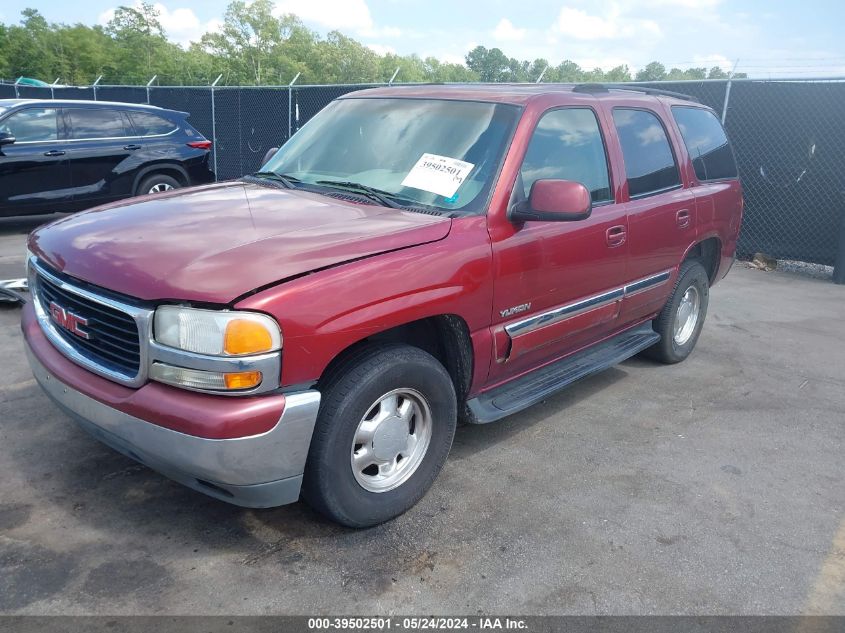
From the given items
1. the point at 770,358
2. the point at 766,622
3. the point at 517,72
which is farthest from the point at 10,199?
the point at 517,72

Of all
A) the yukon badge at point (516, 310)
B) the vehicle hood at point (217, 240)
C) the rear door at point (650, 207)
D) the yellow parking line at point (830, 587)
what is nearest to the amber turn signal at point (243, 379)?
the vehicle hood at point (217, 240)

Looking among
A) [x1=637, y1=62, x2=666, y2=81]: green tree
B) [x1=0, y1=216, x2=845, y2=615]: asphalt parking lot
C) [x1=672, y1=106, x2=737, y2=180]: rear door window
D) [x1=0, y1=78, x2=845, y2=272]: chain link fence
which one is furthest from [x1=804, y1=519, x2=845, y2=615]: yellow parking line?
[x1=637, y1=62, x2=666, y2=81]: green tree

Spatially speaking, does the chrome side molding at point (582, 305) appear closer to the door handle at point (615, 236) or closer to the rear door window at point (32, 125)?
the door handle at point (615, 236)

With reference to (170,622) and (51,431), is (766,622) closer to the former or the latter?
(170,622)

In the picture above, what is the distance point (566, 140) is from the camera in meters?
3.94

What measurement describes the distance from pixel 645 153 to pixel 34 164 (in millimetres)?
7570

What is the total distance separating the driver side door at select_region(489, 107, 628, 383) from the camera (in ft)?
11.5

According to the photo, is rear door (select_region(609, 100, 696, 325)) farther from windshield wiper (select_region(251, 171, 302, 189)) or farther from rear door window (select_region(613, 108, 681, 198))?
windshield wiper (select_region(251, 171, 302, 189))

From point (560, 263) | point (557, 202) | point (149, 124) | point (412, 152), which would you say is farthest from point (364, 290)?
point (149, 124)

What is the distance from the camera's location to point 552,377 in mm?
4016

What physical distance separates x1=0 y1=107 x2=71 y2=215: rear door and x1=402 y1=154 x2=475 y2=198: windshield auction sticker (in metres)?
7.13

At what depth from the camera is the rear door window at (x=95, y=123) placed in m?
9.33

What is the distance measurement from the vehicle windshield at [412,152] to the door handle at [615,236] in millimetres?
925

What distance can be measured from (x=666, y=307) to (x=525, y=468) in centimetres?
204
